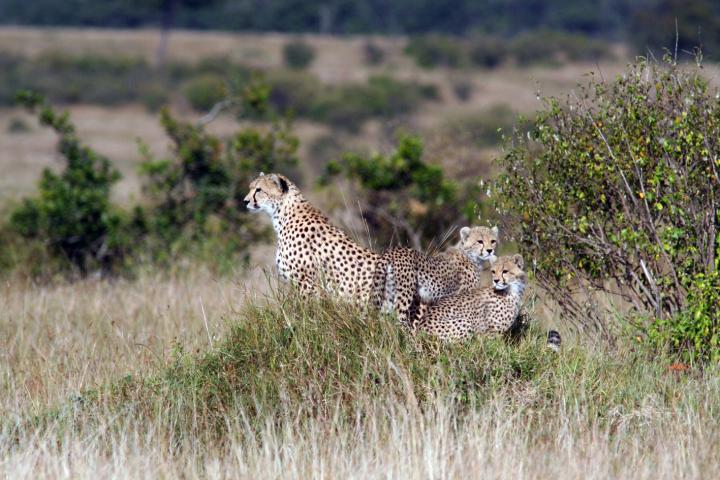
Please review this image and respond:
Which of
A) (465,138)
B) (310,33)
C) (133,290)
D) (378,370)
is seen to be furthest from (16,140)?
(310,33)

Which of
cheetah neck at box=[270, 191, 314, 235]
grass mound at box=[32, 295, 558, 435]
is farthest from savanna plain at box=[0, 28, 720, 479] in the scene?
cheetah neck at box=[270, 191, 314, 235]

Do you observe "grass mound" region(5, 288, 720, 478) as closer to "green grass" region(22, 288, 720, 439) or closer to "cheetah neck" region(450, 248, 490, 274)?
"green grass" region(22, 288, 720, 439)

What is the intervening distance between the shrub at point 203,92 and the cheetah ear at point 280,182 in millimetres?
19003

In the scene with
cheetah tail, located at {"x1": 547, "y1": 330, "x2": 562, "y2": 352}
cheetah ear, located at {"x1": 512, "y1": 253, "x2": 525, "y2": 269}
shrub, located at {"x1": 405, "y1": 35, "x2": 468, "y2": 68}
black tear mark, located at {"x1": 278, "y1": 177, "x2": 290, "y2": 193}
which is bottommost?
shrub, located at {"x1": 405, "y1": 35, "x2": 468, "y2": 68}

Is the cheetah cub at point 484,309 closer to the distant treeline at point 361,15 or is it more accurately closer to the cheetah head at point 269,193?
the cheetah head at point 269,193

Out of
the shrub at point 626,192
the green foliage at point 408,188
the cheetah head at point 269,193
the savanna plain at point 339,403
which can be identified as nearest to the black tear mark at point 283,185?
the cheetah head at point 269,193

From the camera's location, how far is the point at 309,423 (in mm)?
4996

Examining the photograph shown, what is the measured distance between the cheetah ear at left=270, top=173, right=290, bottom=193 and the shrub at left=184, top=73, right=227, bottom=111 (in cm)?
1900

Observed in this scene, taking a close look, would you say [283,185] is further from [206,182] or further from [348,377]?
[206,182]

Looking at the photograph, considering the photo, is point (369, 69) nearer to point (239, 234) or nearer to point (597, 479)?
point (239, 234)

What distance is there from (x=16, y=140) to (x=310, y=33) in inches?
1103

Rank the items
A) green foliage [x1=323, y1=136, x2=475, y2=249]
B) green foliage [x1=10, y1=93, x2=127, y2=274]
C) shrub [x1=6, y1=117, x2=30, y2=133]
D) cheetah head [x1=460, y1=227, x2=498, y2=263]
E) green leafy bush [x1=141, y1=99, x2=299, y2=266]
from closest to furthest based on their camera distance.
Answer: cheetah head [x1=460, y1=227, x2=498, y2=263] → green foliage [x1=10, y1=93, x2=127, y2=274] → green foliage [x1=323, y1=136, x2=475, y2=249] → green leafy bush [x1=141, y1=99, x2=299, y2=266] → shrub [x1=6, y1=117, x2=30, y2=133]

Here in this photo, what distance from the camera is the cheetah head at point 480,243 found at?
6.48m

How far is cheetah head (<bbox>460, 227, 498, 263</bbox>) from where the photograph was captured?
6.48m
